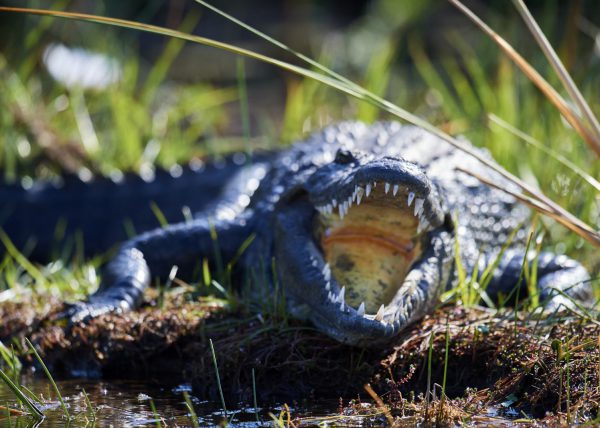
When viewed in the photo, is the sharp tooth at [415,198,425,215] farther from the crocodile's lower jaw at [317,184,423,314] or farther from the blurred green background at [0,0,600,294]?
the blurred green background at [0,0,600,294]

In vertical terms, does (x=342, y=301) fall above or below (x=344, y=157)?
below

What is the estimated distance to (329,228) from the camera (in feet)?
11.6

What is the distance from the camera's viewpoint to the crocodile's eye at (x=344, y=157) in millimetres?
3576

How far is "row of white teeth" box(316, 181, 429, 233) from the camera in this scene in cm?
305

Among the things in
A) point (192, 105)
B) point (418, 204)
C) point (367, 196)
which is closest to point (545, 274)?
point (418, 204)

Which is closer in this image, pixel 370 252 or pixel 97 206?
pixel 370 252

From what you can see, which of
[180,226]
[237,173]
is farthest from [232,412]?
[237,173]

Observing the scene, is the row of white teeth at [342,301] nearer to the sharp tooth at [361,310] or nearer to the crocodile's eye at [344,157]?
the sharp tooth at [361,310]

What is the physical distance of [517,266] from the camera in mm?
4223

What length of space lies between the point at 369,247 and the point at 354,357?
47 cm

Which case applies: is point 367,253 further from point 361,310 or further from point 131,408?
point 131,408

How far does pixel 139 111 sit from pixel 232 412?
4.18 metres

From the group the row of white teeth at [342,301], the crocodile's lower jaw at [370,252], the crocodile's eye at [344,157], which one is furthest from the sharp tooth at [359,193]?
the crocodile's eye at [344,157]

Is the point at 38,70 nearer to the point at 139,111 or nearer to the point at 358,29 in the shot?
the point at 139,111
